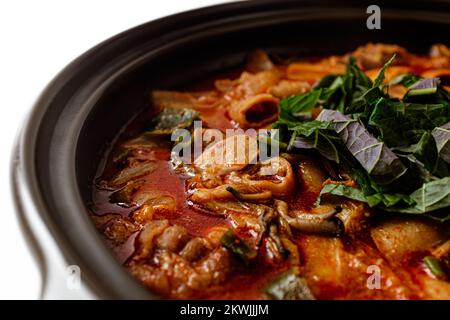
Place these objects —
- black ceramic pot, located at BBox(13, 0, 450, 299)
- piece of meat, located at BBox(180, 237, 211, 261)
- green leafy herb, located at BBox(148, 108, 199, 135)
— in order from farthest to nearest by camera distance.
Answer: green leafy herb, located at BBox(148, 108, 199, 135) → piece of meat, located at BBox(180, 237, 211, 261) → black ceramic pot, located at BBox(13, 0, 450, 299)

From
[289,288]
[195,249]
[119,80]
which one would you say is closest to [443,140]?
[289,288]

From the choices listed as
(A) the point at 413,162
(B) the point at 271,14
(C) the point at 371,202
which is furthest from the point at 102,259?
(B) the point at 271,14

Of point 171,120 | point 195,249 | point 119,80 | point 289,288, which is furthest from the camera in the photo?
point 171,120

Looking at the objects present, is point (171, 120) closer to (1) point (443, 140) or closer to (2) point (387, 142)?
(2) point (387, 142)

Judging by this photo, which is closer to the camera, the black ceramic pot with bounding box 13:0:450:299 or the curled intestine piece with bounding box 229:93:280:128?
the black ceramic pot with bounding box 13:0:450:299

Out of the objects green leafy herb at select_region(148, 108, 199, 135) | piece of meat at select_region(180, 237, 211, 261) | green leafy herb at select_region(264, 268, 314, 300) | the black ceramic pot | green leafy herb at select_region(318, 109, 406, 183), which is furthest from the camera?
green leafy herb at select_region(148, 108, 199, 135)

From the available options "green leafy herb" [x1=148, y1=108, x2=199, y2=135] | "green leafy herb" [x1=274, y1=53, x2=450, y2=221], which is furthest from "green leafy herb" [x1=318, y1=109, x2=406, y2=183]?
"green leafy herb" [x1=148, y1=108, x2=199, y2=135]

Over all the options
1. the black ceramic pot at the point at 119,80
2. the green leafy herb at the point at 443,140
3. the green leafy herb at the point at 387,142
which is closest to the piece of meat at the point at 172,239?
the black ceramic pot at the point at 119,80

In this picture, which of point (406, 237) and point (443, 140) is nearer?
point (406, 237)

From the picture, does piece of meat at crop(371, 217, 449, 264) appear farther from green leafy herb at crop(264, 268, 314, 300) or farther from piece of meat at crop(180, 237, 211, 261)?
piece of meat at crop(180, 237, 211, 261)
